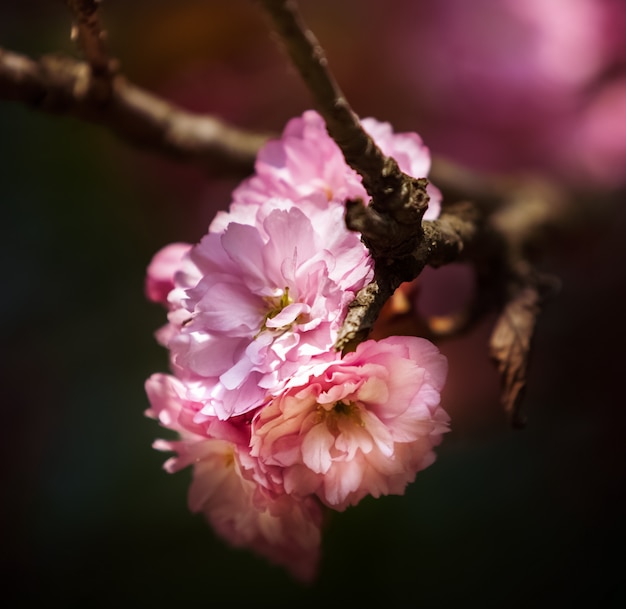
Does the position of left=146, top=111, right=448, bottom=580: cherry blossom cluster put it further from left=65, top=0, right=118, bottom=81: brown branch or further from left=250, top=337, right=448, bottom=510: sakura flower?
left=65, top=0, right=118, bottom=81: brown branch

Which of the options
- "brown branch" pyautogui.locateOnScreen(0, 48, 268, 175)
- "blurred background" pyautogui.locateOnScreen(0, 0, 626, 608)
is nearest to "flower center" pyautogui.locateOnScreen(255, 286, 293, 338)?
"brown branch" pyautogui.locateOnScreen(0, 48, 268, 175)

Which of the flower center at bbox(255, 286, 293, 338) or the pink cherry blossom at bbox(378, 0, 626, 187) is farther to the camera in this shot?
the pink cherry blossom at bbox(378, 0, 626, 187)

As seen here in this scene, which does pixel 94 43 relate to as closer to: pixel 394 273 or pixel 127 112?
pixel 127 112

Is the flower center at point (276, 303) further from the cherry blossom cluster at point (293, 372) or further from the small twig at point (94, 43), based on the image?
the small twig at point (94, 43)

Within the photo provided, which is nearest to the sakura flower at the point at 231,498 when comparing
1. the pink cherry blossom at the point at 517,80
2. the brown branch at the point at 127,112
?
the brown branch at the point at 127,112

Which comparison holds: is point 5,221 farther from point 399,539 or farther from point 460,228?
point 460,228

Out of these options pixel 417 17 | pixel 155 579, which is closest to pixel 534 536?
pixel 155 579
